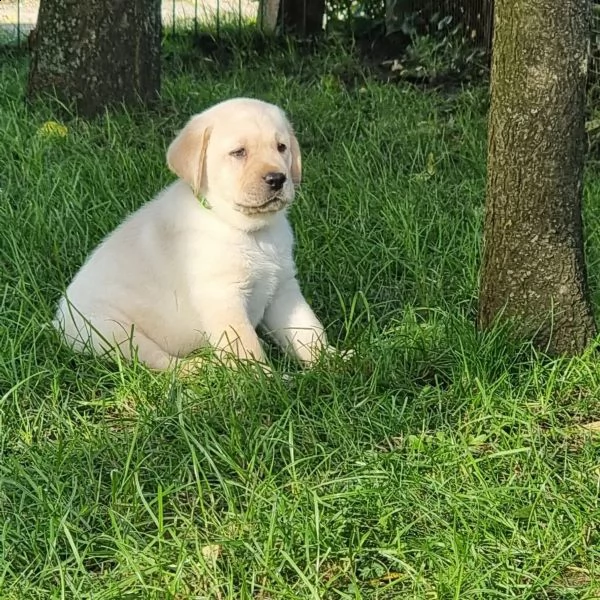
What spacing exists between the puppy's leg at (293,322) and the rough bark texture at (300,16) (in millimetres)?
4853

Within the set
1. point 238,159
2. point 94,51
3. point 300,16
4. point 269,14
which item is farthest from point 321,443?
point 269,14

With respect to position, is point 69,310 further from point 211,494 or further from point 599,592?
point 599,592

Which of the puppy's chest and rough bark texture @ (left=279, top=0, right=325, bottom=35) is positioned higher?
rough bark texture @ (left=279, top=0, right=325, bottom=35)

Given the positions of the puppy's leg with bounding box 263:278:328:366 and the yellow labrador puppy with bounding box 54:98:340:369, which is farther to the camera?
the puppy's leg with bounding box 263:278:328:366

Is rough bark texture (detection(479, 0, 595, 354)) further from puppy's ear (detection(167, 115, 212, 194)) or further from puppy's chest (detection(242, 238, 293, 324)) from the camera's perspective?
puppy's ear (detection(167, 115, 212, 194))

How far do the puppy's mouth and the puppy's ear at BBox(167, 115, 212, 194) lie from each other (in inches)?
6.6

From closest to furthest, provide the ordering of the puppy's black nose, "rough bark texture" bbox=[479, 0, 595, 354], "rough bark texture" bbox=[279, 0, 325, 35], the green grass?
the green grass → "rough bark texture" bbox=[479, 0, 595, 354] → the puppy's black nose → "rough bark texture" bbox=[279, 0, 325, 35]

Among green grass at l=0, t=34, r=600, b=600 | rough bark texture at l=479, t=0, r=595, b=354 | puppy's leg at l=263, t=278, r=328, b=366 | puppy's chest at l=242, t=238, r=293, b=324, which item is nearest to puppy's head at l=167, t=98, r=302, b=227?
puppy's chest at l=242, t=238, r=293, b=324

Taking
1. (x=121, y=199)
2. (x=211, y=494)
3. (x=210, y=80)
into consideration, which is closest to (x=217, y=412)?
(x=211, y=494)

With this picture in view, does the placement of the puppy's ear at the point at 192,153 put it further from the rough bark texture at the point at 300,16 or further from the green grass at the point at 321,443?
the rough bark texture at the point at 300,16

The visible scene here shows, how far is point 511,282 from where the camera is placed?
3328 millimetres

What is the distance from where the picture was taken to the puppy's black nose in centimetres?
321

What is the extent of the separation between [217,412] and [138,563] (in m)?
0.70

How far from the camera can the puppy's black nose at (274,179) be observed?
321cm
